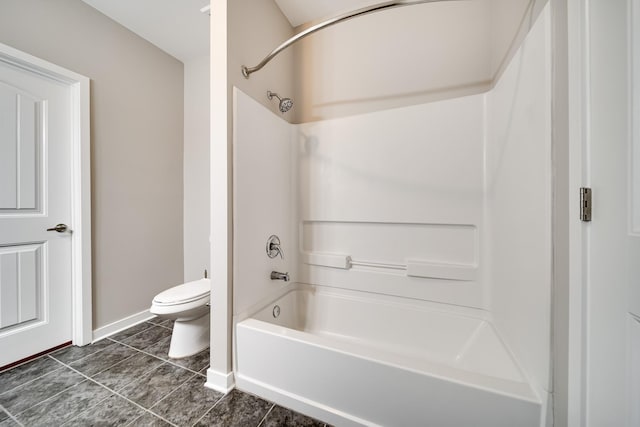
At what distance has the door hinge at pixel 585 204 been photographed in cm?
66

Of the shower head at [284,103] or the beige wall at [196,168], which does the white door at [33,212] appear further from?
the shower head at [284,103]

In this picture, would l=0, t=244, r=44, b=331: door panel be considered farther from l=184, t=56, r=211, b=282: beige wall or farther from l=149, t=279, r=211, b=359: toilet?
l=184, t=56, r=211, b=282: beige wall

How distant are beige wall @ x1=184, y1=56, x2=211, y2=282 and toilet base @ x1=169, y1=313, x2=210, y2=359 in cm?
78

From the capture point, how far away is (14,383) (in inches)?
51.3

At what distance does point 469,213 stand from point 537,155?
600 millimetres

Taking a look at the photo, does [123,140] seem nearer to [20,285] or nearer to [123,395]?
[20,285]

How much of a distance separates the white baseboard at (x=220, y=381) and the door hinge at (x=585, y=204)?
172cm

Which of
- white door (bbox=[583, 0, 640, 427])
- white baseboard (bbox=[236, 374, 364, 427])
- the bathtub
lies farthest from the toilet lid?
white door (bbox=[583, 0, 640, 427])

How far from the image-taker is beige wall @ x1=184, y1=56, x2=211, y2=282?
2338mm

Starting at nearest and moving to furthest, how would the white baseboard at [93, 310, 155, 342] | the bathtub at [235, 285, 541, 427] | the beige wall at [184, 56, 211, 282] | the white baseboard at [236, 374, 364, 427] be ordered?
the bathtub at [235, 285, 541, 427]
the white baseboard at [236, 374, 364, 427]
the white baseboard at [93, 310, 155, 342]
the beige wall at [184, 56, 211, 282]

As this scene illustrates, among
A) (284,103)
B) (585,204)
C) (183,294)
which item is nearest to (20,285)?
(183,294)

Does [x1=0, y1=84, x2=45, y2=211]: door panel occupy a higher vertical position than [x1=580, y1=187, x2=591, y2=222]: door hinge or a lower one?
higher

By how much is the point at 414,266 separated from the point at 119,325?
248 cm

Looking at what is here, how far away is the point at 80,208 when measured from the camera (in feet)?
5.46
